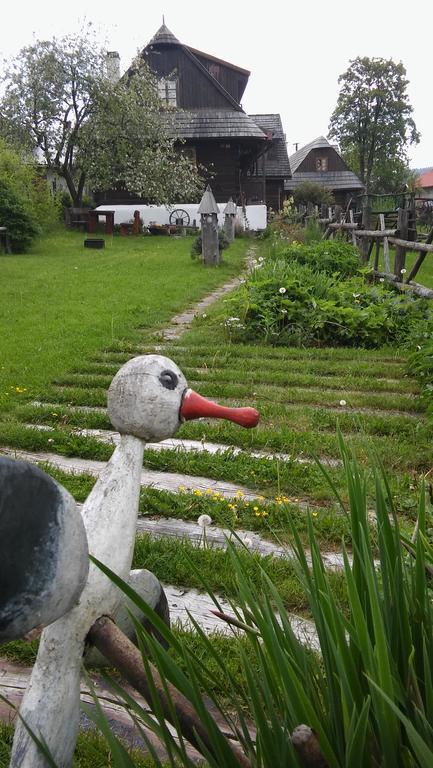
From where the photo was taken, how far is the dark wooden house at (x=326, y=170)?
3825 centimetres

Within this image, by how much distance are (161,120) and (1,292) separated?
1537cm

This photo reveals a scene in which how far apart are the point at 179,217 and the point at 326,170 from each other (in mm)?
19439

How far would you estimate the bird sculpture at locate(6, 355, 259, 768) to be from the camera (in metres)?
1.13

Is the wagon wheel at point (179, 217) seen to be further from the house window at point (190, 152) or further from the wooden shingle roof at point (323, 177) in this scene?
the wooden shingle roof at point (323, 177)

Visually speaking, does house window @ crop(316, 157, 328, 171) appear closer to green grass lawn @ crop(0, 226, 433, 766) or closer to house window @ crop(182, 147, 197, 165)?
house window @ crop(182, 147, 197, 165)

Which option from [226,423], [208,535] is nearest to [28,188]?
[226,423]

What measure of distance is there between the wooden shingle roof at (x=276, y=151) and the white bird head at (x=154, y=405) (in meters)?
29.7

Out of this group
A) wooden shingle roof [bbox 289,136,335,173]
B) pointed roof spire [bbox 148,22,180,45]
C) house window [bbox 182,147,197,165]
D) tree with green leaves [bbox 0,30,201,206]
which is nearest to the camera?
tree with green leaves [bbox 0,30,201,206]

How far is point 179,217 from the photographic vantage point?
23594 millimetres

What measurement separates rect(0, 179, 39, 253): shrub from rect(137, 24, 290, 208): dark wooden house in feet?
32.8

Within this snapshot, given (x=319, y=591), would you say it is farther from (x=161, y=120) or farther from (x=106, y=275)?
(x=161, y=120)

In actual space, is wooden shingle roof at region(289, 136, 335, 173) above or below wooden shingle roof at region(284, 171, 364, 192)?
above

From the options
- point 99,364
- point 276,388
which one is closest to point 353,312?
point 276,388

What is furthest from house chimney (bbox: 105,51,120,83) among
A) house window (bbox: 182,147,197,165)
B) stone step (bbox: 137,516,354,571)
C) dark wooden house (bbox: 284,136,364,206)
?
stone step (bbox: 137,516,354,571)
